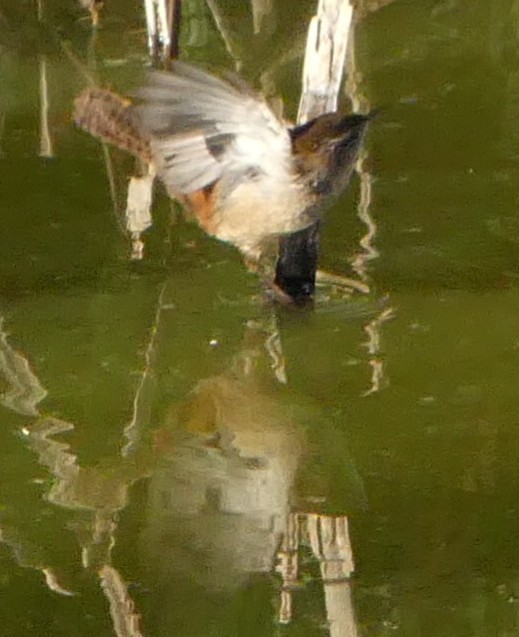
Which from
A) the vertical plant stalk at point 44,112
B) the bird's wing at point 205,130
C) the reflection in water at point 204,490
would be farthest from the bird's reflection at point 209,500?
the vertical plant stalk at point 44,112

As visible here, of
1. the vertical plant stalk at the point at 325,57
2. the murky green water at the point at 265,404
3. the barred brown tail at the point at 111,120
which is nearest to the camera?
the murky green water at the point at 265,404

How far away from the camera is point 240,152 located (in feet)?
17.3

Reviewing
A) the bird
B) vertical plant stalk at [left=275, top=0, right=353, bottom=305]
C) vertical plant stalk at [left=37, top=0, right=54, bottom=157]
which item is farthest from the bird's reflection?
vertical plant stalk at [left=37, top=0, right=54, bottom=157]

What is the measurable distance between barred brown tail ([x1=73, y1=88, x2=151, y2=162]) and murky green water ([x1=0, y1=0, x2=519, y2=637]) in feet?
1.56

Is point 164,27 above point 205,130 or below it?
above

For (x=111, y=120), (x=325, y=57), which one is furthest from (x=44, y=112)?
(x=325, y=57)

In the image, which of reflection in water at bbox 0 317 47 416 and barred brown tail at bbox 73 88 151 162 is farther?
barred brown tail at bbox 73 88 151 162

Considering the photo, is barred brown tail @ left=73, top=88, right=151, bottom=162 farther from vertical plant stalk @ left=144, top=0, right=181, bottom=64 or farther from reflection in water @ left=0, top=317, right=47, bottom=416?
vertical plant stalk @ left=144, top=0, right=181, bottom=64

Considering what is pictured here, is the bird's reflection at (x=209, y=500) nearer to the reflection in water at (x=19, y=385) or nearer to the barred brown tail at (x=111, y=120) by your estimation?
the reflection in water at (x=19, y=385)

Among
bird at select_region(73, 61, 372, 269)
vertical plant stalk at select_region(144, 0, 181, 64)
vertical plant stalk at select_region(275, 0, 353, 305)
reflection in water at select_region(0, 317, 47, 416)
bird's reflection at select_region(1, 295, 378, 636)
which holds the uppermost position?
vertical plant stalk at select_region(144, 0, 181, 64)

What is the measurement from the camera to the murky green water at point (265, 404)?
423 centimetres

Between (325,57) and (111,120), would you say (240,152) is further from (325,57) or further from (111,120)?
(111,120)

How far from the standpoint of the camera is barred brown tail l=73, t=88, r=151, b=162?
5898 millimetres

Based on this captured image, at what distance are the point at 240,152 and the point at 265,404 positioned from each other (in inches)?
30.1
